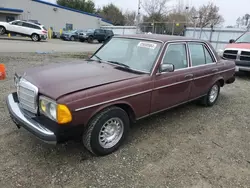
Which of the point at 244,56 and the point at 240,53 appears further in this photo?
the point at 240,53

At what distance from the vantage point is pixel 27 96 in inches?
116

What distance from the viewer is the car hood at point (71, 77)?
2730mm

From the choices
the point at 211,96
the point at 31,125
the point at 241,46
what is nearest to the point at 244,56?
the point at 241,46

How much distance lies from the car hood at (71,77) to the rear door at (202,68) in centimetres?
170

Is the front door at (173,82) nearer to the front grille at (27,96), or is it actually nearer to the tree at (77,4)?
the front grille at (27,96)

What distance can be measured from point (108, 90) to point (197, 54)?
2.61m

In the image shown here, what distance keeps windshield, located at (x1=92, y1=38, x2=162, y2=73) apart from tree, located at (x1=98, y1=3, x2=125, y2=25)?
54.7 meters

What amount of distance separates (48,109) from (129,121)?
129 cm

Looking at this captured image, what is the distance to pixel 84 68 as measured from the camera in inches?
140

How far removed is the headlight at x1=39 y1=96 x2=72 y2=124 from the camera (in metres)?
2.54

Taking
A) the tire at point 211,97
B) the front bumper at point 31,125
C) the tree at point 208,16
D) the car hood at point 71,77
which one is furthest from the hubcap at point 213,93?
the tree at point 208,16

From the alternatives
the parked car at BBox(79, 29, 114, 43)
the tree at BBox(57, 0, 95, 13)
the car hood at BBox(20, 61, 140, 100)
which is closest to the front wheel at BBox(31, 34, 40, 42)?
the parked car at BBox(79, 29, 114, 43)

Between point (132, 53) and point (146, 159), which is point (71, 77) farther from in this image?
point (146, 159)

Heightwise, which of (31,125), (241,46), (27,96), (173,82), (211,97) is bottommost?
(211,97)
